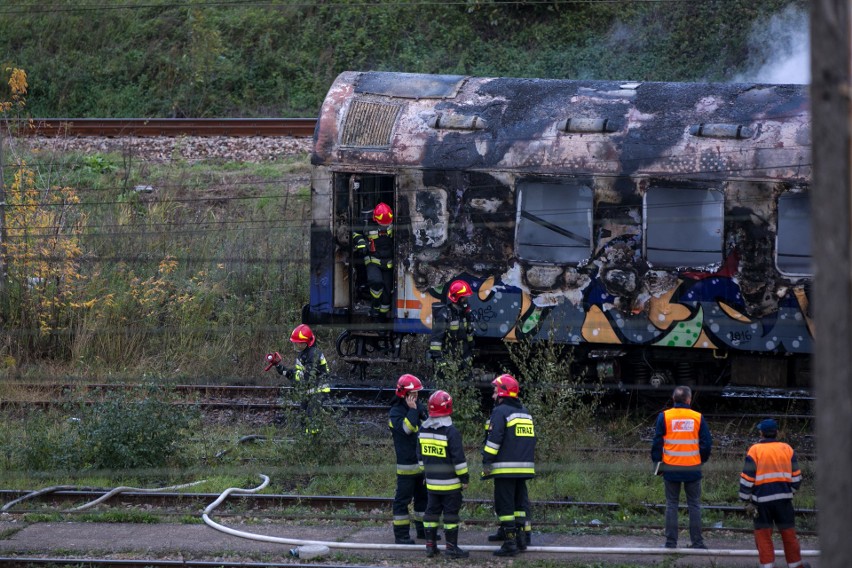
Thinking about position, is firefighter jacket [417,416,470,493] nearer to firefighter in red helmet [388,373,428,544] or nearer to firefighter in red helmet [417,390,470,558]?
firefighter in red helmet [417,390,470,558]

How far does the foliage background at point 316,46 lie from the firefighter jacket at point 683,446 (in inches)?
663

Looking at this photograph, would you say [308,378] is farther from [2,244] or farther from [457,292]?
[2,244]

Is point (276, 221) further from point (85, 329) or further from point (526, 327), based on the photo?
point (526, 327)

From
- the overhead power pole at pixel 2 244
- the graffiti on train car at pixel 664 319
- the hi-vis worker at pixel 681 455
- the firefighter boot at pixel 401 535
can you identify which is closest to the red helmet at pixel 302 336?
the graffiti on train car at pixel 664 319

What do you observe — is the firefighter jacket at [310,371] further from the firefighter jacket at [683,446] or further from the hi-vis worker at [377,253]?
the firefighter jacket at [683,446]

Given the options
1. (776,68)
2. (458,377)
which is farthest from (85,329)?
(776,68)

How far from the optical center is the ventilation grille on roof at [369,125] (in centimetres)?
1285

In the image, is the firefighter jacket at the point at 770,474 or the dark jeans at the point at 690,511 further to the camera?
the dark jeans at the point at 690,511

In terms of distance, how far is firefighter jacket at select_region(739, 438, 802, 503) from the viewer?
7.68m

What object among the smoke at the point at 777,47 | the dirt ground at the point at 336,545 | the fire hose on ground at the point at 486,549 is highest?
the smoke at the point at 777,47

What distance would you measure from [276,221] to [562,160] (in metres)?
6.90

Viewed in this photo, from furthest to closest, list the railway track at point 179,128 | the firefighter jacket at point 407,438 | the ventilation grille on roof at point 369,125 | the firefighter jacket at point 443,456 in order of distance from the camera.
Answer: the railway track at point 179,128, the ventilation grille on roof at point 369,125, the firefighter jacket at point 407,438, the firefighter jacket at point 443,456

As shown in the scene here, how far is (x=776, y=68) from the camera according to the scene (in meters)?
23.3

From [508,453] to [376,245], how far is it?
523 centimetres
